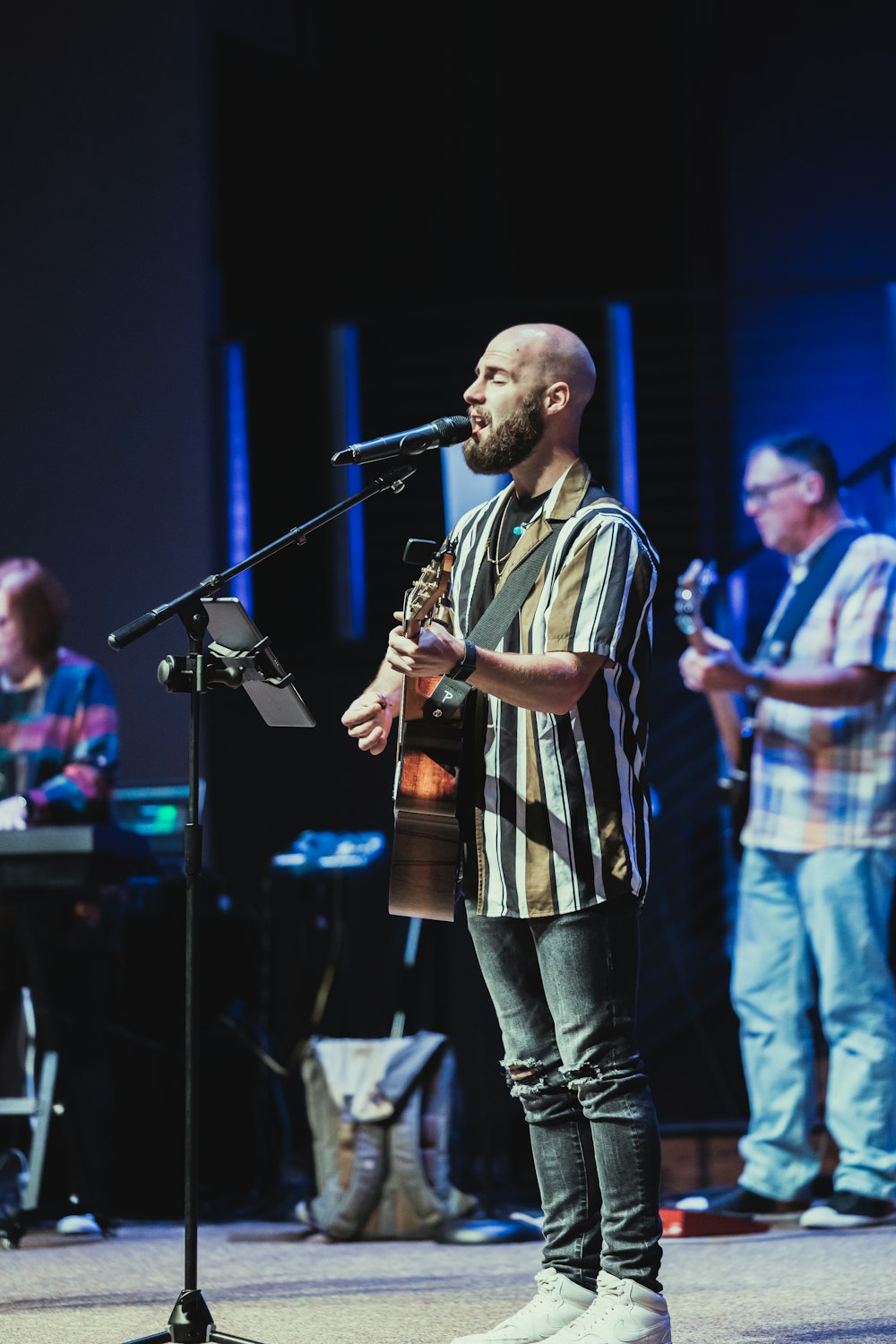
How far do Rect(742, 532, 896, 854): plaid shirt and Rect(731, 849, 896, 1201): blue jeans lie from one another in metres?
0.07

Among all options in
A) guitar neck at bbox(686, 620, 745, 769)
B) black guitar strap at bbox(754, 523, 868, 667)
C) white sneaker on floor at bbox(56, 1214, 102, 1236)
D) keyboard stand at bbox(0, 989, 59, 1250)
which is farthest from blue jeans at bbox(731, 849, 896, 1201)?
keyboard stand at bbox(0, 989, 59, 1250)

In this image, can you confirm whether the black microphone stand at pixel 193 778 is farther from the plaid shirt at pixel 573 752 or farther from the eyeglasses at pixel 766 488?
the eyeglasses at pixel 766 488

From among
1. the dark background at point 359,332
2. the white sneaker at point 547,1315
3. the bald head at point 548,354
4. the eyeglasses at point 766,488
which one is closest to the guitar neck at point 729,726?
the eyeglasses at point 766,488

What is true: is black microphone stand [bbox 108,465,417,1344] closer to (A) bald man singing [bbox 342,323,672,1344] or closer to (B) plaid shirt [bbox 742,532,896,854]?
(A) bald man singing [bbox 342,323,672,1344]

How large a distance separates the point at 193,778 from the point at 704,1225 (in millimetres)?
2085

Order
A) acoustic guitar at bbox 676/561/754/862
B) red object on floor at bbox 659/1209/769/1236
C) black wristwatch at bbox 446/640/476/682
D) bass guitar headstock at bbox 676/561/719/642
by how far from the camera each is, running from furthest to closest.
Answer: acoustic guitar at bbox 676/561/754/862 < bass guitar headstock at bbox 676/561/719/642 < red object on floor at bbox 659/1209/769/1236 < black wristwatch at bbox 446/640/476/682

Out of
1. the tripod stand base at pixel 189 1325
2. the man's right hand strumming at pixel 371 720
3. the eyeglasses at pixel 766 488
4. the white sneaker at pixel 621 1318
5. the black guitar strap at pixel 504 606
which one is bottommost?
the tripod stand base at pixel 189 1325

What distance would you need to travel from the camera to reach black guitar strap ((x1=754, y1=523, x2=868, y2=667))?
460cm

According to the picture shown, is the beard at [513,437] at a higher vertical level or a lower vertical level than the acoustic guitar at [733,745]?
higher

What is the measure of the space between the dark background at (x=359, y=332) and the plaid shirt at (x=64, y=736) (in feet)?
2.49

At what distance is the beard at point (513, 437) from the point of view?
9.77 ft

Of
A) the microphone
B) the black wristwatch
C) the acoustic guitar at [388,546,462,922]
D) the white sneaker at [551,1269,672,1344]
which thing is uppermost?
the microphone

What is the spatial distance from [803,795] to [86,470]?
3.55 m

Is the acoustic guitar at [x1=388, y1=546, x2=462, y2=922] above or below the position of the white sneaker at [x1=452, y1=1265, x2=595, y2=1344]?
above
